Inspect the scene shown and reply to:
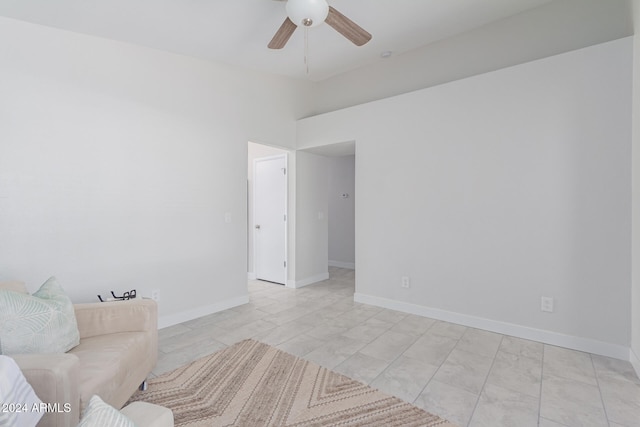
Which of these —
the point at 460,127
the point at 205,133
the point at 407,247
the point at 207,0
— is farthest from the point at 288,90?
the point at 407,247

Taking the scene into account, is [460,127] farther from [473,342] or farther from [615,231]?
[473,342]

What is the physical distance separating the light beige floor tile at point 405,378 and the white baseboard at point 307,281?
2402 mm

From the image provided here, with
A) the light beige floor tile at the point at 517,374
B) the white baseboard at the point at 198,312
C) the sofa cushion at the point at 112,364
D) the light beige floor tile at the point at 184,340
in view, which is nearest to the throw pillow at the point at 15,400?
the sofa cushion at the point at 112,364

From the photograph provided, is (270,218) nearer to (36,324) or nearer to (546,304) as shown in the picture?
(36,324)

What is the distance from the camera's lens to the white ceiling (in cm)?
238

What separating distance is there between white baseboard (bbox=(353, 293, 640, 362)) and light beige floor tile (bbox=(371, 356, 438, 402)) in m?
1.04

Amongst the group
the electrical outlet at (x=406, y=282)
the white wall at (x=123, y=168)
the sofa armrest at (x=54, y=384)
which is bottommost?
the electrical outlet at (x=406, y=282)

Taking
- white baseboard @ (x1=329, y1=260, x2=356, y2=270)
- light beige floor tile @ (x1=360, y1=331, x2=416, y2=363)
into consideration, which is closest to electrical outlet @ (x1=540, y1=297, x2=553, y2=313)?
light beige floor tile @ (x1=360, y1=331, x2=416, y2=363)

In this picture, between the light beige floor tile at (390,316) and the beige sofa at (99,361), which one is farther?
the light beige floor tile at (390,316)

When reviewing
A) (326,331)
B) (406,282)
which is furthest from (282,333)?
(406,282)

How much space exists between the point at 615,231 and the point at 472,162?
1.26 metres

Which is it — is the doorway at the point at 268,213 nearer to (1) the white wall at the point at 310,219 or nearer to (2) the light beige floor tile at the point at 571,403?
(1) the white wall at the point at 310,219

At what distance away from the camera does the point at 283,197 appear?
187 inches

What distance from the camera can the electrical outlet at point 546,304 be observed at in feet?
8.84
